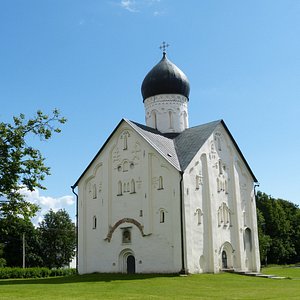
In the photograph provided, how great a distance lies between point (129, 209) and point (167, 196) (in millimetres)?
2900

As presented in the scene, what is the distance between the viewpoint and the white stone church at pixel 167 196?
2622 cm

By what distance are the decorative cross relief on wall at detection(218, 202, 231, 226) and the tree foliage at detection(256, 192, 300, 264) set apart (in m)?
23.8

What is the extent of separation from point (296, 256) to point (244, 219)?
3032 centimetres

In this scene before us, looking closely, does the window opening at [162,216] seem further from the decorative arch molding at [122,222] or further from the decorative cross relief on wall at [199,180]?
the decorative cross relief on wall at [199,180]

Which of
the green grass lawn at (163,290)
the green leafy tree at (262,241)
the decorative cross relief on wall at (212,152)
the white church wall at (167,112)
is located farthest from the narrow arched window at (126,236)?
the green leafy tree at (262,241)

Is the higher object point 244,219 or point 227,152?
point 227,152

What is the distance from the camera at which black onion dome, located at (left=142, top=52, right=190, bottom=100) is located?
107 ft

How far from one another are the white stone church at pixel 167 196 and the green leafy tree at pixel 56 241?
88.4 ft

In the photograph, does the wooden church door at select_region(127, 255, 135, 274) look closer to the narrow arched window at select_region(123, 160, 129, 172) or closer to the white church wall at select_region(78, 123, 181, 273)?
the white church wall at select_region(78, 123, 181, 273)

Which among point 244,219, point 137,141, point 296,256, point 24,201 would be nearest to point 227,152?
point 244,219

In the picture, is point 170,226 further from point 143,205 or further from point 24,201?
point 24,201

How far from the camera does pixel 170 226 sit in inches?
1024

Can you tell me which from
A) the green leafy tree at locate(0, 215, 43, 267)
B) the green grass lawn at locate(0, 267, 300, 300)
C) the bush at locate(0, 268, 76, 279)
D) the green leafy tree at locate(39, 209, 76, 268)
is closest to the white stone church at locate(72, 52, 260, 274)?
the green grass lawn at locate(0, 267, 300, 300)

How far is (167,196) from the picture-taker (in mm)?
26609
